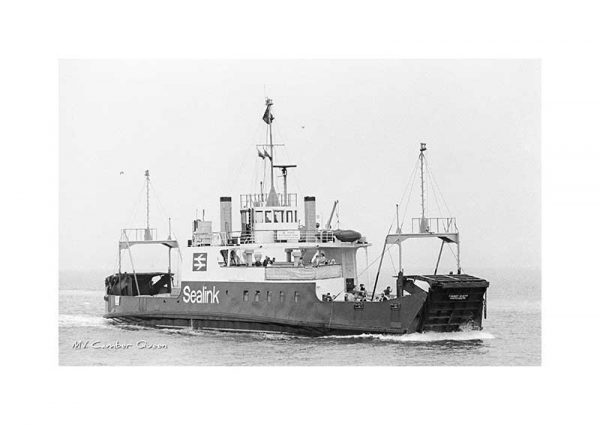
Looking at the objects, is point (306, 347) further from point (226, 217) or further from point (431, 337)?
point (226, 217)

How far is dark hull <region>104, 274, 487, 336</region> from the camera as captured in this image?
31.8m

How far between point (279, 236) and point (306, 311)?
306cm

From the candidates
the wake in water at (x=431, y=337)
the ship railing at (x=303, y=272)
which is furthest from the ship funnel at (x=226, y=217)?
the wake in water at (x=431, y=337)

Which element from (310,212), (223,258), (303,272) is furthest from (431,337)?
(223,258)

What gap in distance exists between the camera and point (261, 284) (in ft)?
114

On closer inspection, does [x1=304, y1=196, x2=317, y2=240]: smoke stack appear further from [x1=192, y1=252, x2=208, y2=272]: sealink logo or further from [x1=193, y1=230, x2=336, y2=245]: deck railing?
[x1=192, y1=252, x2=208, y2=272]: sealink logo

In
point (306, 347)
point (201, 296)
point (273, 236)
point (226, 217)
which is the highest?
point (226, 217)

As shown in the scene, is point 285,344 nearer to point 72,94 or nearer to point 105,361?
point 105,361

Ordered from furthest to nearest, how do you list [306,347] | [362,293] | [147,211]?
[147,211]
[362,293]
[306,347]

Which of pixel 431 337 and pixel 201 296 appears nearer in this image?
pixel 431 337

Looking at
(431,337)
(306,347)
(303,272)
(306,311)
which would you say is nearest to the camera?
(306,347)

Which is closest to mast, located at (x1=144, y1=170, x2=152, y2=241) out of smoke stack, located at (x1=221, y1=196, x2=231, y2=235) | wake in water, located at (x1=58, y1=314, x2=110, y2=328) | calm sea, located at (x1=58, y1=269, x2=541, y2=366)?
smoke stack, located at (x1=221, y1=196, x2=231, y2=235)

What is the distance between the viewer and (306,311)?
33.6 meters

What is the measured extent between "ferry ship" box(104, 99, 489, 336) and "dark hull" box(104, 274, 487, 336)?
0.10 feet
